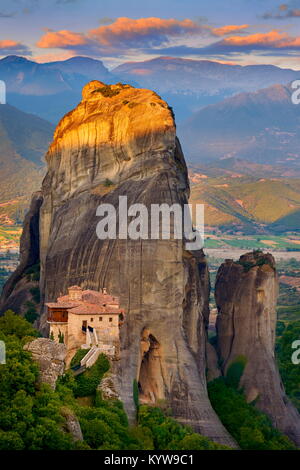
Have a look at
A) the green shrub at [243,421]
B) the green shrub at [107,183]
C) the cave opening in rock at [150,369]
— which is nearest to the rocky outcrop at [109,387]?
the cave opening in rock at [150,369]

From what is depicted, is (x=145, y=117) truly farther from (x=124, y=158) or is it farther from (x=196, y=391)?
(x=196, y=391)

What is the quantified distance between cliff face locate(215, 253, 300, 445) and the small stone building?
2581 cm

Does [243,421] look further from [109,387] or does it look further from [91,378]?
[91,378]

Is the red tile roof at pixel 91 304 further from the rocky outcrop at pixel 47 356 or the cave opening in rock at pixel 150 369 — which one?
the rocky outcrop at pixel 47 356

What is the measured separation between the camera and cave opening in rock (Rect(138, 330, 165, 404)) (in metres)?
97.2

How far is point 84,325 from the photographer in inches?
3356

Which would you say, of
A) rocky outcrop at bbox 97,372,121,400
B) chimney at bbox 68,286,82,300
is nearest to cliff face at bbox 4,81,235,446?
rocky outcrop at bbox 97,372,121,400

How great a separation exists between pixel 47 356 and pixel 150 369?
3177cm

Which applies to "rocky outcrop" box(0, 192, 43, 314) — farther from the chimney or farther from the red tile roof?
the red tile roof

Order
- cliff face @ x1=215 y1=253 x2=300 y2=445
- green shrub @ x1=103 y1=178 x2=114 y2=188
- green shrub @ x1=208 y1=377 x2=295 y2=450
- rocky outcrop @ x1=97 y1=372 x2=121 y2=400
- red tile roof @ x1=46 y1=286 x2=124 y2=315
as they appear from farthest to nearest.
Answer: green shrub @ x1=103 y1=178 x2=114 y2=188, cliff face @ x1=215 y1=253 x2=300 y2=445, green shrub @ x1=208 y1=377 x2=295 y2=450, red tile roof @ x1=46 y1=286 x2=124 y2=315, rocky outcrop @ x1=97 y1=372 x2=121 y2=400

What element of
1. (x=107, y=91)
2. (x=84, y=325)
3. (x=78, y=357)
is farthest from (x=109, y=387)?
(x=107, y=91)

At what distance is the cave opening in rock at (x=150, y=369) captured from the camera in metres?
97.2

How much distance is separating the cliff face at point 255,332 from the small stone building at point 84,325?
2581 centimetres
